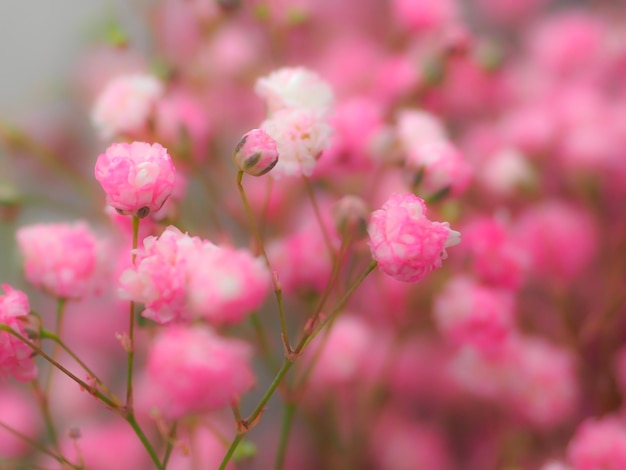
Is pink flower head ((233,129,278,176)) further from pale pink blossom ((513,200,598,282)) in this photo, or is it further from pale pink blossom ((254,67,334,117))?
pale pink blossom ((513,200,598,282))

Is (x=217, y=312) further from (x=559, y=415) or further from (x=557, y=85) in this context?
(x=557, y=85)

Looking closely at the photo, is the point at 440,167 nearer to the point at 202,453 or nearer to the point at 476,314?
the point at 476,314

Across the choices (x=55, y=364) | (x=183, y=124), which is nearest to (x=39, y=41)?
(x=183, y=124)

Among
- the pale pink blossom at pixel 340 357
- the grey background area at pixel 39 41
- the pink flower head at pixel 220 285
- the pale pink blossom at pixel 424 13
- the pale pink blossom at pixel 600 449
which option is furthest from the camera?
the grey background area at pixel 39 41

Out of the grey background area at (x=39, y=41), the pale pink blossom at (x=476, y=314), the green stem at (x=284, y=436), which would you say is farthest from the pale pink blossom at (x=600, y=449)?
the grey background area at (x=39, y=41)

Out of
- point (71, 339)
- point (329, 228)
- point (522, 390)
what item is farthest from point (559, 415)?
point (71, 339)

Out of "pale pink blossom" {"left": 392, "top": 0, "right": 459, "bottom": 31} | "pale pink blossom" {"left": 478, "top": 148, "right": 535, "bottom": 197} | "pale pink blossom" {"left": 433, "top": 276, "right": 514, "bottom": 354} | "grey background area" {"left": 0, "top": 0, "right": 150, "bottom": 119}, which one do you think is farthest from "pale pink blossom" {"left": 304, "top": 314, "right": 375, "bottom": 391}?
"grey background area" {"left": 0, "top": 0, "right": 150, "bottom": 119}

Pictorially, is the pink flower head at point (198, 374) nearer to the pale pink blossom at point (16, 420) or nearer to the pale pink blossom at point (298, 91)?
the pale pink blossom at point (298, 91)
